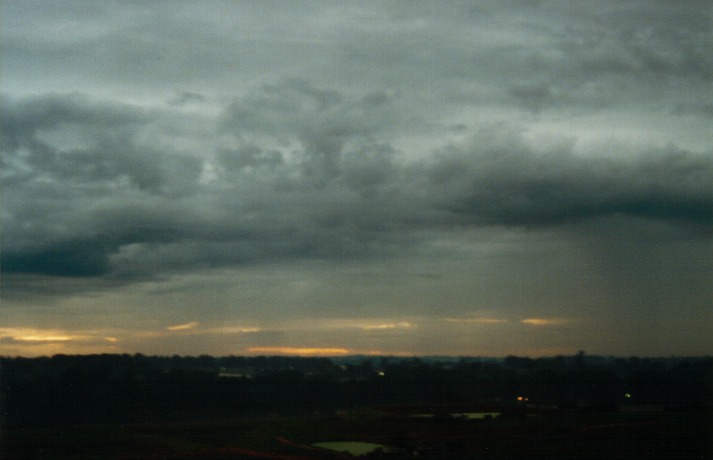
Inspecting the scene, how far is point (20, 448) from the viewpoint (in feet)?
72.1

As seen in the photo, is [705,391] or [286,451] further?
[705,391]

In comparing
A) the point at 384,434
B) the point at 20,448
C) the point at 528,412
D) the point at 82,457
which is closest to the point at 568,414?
the point at 528,412

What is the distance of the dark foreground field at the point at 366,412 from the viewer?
75.9ft

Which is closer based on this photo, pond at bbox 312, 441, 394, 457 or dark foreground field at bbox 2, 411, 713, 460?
dark foreground field at bbox 2, 411, 713, 460

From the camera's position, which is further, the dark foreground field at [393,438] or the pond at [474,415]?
the pond at [474,415]

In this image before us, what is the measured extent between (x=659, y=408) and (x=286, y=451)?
61.8 feet

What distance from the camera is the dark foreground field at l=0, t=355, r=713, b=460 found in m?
23.1

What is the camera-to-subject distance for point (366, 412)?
1147 inches

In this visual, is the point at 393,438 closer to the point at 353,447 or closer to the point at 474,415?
the point at 353,447

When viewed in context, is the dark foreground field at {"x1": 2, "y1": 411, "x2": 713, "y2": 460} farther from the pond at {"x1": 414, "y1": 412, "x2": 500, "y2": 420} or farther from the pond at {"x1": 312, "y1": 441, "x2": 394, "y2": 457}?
the pond at {"x1": 414, "y1": 412, "x2": 500, "y2": 420}

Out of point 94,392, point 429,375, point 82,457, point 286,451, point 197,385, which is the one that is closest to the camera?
point 82,457

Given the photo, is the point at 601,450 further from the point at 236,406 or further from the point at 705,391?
the point at 236,406

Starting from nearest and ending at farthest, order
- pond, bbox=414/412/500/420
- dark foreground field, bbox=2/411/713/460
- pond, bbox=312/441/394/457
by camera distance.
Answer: dark foreground field, bbox=2/411/713/460 → pond, bbox=312/441/394/457 → pond, bbox=414/412/500/420

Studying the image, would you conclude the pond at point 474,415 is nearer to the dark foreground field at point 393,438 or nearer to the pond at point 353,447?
the dark foreground field at point 393,438
